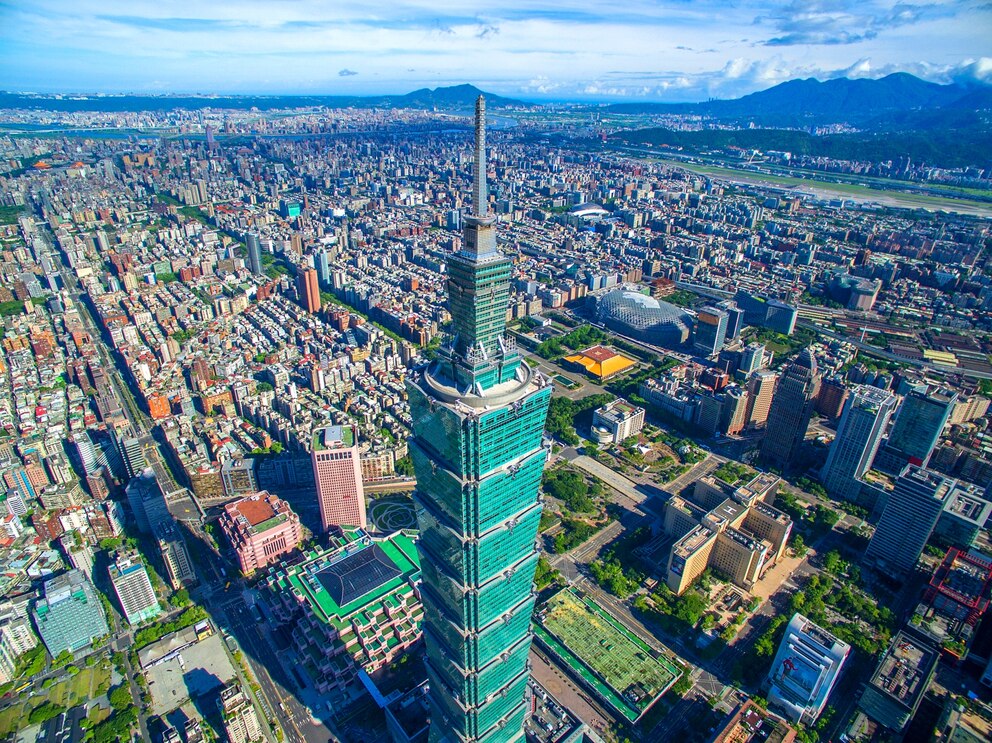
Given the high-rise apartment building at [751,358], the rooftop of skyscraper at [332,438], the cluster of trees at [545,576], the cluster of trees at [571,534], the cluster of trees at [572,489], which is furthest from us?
the high-rise apartment building at [751,358]

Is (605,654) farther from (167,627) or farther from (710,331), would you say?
(710,331)

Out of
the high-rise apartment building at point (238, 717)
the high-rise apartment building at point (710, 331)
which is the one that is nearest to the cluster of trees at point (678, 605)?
the high-rise apartment building at point (238, 717)

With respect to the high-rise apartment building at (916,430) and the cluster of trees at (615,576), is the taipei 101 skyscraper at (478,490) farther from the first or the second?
the high-rise apartment building at (916,430)

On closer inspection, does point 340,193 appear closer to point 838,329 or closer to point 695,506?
point 838,329

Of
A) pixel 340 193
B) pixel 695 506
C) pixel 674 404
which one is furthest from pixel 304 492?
pixel 340 193

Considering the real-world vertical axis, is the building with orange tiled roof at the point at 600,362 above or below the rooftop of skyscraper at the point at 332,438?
below

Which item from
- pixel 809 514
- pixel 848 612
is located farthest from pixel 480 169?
pixel 809 514

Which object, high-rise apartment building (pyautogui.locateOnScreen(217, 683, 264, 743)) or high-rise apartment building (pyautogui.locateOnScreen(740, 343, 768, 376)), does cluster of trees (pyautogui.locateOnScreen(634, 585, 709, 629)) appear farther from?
high-rise apartment building (pyautogui.locateOnScreen(740, 343, 768, 376))
